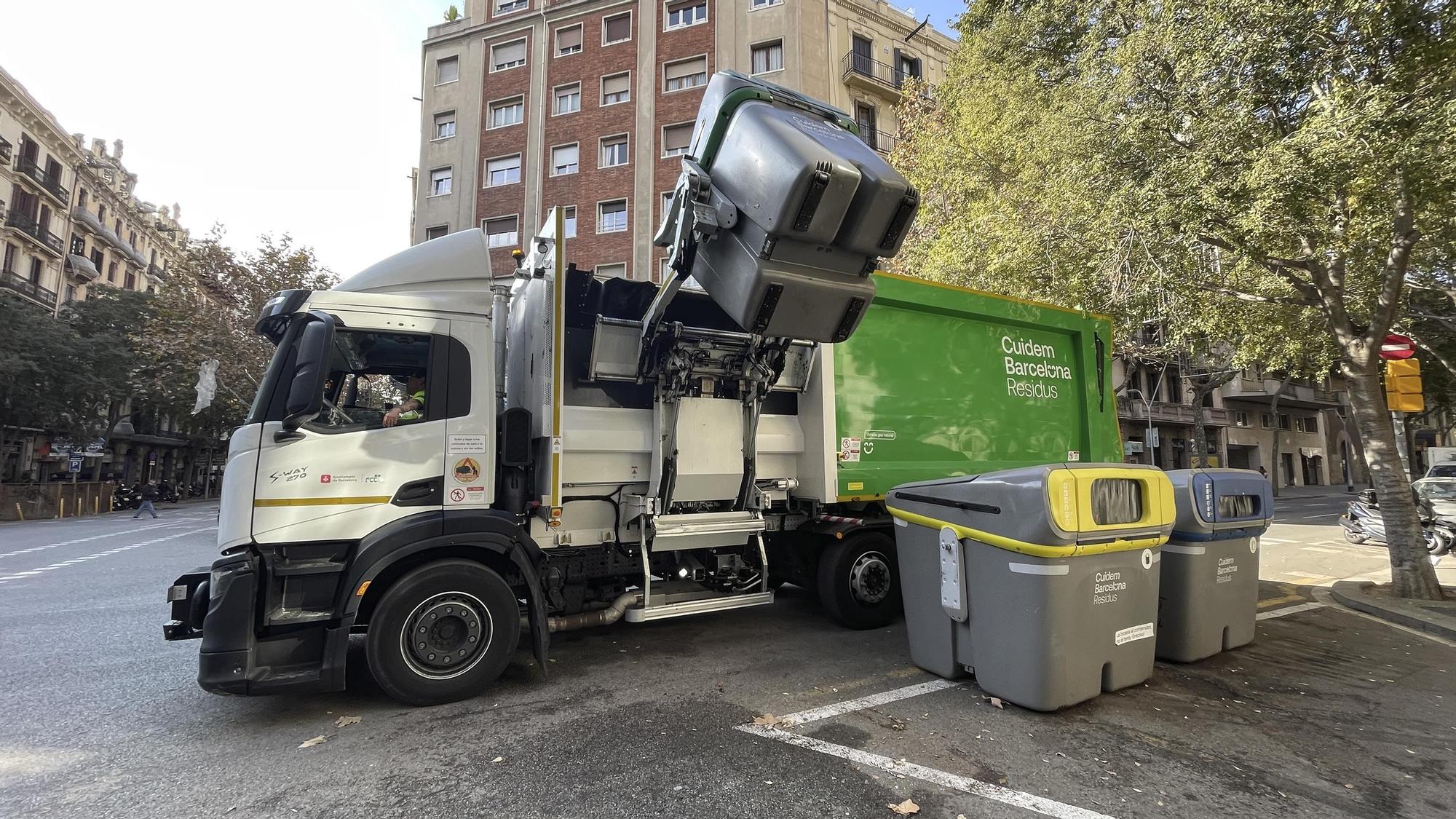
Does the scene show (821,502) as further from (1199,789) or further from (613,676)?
(1199,789)

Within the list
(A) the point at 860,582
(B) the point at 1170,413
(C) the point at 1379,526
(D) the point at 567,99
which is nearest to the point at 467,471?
(A) the point at 860,582

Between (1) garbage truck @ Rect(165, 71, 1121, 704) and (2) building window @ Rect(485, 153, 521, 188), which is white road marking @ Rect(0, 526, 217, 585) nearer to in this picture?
(1) garbage truck @ Rect(165, 71, 1121, 704)

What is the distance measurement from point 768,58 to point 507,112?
10.9 metres

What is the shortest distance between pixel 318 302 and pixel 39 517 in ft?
91.7

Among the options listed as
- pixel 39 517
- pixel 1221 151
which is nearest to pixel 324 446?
pixel 1221 151

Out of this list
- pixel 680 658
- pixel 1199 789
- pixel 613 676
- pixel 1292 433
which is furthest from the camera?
pixel 1292 433

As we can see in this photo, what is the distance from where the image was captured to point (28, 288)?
30578mm

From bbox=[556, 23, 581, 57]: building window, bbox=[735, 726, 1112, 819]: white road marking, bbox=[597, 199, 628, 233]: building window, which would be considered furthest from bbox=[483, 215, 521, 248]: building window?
bbox=[735, 726, 1112, 819]: white road marking

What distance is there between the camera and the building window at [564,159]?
84.3 feet

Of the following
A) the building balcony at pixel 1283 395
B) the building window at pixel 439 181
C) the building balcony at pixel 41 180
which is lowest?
the building balcony at pixel 1283 395

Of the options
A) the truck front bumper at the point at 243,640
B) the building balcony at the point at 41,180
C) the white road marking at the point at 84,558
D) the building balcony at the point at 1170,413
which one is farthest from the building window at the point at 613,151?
the building balcony at the point at 1170,413

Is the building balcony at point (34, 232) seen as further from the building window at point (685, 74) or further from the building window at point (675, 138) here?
the building window at point (685, 74)

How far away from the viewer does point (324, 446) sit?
3.95m

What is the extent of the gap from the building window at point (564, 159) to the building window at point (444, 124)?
4.99 metres
